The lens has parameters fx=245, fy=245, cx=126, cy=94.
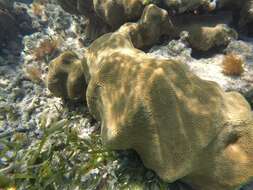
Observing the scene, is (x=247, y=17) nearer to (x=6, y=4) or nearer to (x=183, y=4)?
(x=183, y=4)

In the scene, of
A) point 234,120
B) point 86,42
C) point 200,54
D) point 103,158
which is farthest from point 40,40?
point 234,120

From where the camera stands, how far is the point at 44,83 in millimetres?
6891

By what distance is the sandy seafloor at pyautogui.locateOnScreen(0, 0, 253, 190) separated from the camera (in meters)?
4.79

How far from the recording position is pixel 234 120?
11.1 ft

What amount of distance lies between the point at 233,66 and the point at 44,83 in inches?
192

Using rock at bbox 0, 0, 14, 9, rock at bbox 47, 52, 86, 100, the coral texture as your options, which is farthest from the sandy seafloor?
rock at bbox 0, 0, 14, 9

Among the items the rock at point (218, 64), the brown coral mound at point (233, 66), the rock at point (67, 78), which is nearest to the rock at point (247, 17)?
the rock at point (218, 64)

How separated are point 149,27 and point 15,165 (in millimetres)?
3673

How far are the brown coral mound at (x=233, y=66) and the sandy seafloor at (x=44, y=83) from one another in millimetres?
99

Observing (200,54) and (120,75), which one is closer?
(120,75)

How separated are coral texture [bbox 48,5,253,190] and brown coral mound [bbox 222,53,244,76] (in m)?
1.02

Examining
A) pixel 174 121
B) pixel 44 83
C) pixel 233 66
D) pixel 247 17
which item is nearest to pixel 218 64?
pixel 233 66

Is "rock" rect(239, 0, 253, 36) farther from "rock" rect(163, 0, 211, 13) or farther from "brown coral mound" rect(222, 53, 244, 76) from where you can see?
"brown coral mound" rect(222, 53, 244, 76)

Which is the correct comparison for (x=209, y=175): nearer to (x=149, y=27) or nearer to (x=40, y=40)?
(x=149, y=27)
